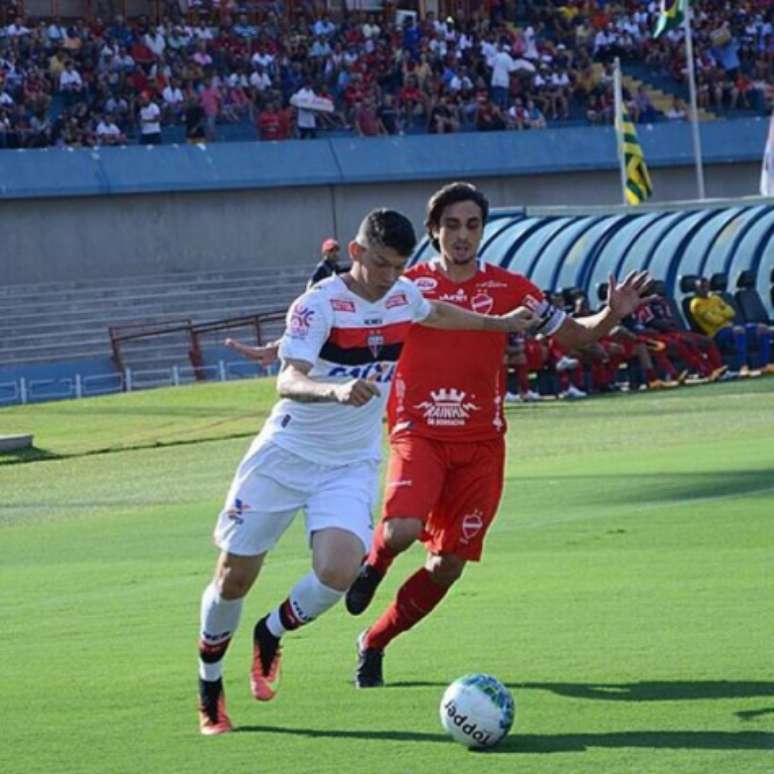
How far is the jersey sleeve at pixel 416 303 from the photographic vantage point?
8.85 metres

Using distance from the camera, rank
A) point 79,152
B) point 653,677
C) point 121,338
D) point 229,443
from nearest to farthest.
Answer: point 653,677 → point 229,443 → point 121,338 → point 79,152

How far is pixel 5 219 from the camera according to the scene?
46.2 m

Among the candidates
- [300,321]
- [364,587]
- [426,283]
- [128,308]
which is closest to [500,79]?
[128,308]

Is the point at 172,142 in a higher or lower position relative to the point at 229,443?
higher

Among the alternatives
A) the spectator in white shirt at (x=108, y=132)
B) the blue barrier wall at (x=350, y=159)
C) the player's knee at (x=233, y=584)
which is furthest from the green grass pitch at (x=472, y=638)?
the spectator in white shirt at (x=108, y=132)

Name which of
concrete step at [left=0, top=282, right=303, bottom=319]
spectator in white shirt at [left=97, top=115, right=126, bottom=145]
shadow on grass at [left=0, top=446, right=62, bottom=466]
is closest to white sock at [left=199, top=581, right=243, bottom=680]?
shadow on grass at [left=0, top=446, right=62, bottom=466]

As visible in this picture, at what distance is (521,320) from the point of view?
30.9 feet

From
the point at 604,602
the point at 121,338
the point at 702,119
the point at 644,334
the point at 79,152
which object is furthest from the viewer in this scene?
the point at 702,119

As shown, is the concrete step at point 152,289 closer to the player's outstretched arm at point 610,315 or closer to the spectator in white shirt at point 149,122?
the spectator in white shirt at point 149,122

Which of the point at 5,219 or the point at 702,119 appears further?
the point at 702,119

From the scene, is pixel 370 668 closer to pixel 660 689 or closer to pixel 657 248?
pixel 660 689

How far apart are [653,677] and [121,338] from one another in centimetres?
3404

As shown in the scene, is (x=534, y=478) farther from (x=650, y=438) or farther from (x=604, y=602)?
(x=604, y=602)

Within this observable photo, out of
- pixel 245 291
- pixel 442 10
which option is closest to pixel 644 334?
pixel 245 291
